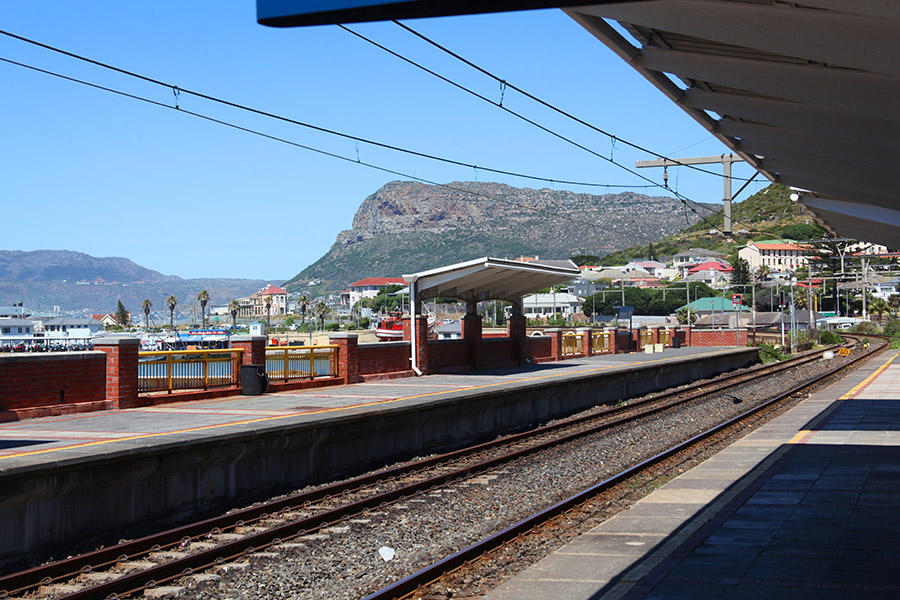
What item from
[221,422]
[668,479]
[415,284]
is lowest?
[668,479]

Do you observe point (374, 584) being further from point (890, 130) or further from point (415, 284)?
point (415, 284)

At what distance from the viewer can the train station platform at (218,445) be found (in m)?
10.0

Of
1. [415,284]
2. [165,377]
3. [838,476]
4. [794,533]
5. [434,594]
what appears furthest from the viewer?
[415,284]

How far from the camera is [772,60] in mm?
9148

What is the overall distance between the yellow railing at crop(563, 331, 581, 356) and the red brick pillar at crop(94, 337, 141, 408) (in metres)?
23.2

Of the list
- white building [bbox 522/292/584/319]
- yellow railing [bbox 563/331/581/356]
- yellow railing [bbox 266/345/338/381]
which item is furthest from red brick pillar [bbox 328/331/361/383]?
white building [bbox 522/292/584/319]

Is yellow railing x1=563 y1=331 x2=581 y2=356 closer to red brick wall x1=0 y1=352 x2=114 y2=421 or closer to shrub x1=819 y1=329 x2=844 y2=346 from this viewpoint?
red brick wall x1=0 y1=352 x2=114 y2=421

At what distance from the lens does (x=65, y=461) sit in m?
9.95

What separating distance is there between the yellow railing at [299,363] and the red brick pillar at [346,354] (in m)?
0.14

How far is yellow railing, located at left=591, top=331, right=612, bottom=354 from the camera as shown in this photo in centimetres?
4204

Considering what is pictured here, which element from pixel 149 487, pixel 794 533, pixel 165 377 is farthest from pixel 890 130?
pixel 165 377

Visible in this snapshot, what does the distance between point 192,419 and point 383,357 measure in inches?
409

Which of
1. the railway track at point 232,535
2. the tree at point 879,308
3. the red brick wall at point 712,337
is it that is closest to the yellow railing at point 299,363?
the railway track at point 232,535

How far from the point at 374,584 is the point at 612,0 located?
6.47 m
